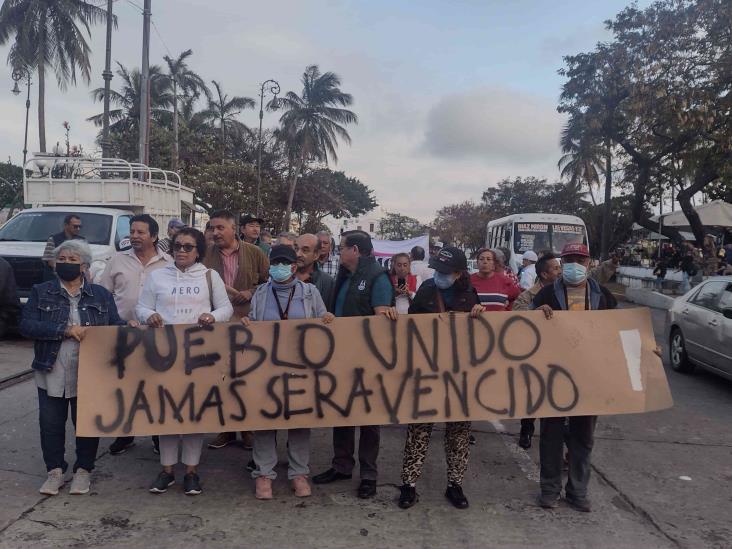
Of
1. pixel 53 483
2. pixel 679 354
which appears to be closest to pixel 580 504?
pixel 53 483

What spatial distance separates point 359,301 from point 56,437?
87.1 inches

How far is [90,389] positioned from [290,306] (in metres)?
1.42

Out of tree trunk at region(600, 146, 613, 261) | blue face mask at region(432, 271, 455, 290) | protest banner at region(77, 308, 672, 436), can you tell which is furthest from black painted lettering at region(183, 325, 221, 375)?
tree trunk at region(600, 146, 613, 261)

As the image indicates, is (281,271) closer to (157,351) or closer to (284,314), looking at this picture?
(284,314)

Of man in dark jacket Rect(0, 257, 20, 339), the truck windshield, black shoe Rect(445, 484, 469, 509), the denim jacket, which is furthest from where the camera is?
the truck windshield

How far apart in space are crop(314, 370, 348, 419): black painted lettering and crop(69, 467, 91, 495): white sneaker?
1597 mm

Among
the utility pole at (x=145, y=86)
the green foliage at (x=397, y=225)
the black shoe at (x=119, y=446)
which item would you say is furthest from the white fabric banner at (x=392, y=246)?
the green foliage at (x=397, y=225)

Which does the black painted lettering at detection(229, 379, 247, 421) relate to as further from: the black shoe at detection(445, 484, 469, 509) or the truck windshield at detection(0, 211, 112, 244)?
the truck windshield at detection(0, 211, 112, 244)

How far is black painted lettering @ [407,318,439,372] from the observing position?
4.69 m

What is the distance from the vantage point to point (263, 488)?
454cm

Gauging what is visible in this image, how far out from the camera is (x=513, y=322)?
4727 mm

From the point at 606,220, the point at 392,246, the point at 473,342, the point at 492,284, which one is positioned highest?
the point at 606,220

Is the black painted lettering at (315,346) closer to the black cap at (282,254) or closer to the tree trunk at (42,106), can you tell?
the black cap at (282,254)

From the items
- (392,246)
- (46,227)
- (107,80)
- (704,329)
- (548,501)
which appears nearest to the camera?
(548,501)
